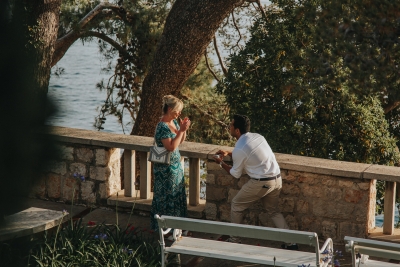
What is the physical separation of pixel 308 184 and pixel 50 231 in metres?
2.50

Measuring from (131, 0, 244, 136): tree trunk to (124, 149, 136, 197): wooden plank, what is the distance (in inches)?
135

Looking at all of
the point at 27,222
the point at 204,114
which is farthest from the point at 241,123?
the point at 204,114

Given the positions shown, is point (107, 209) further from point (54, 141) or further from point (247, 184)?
point (54, 141)

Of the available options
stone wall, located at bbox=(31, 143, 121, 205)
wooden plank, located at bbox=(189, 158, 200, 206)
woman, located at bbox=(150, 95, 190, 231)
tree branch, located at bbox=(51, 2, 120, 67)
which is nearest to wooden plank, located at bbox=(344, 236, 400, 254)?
woman, located at bbox=(150, 95, 190, 231)

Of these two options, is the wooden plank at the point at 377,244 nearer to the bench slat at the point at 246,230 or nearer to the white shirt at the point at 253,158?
the bench slat at the point at 246,230

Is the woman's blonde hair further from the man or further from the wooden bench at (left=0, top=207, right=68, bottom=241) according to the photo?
the wooden bench at (left=0, top=207, right=68, bottom=241)

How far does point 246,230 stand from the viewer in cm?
541

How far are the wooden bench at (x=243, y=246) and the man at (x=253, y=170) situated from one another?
82 cm

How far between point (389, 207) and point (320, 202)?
657 millimetres

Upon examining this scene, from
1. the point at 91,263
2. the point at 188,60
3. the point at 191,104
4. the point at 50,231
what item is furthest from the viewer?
the point at 191,104

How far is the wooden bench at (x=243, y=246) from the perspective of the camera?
210 inches

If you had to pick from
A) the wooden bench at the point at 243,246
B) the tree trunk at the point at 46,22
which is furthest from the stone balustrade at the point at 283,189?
the tree trunk at the point at 46,22

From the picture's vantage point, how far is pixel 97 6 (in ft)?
44.0

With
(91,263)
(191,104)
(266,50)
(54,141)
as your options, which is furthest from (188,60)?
(54,141)
